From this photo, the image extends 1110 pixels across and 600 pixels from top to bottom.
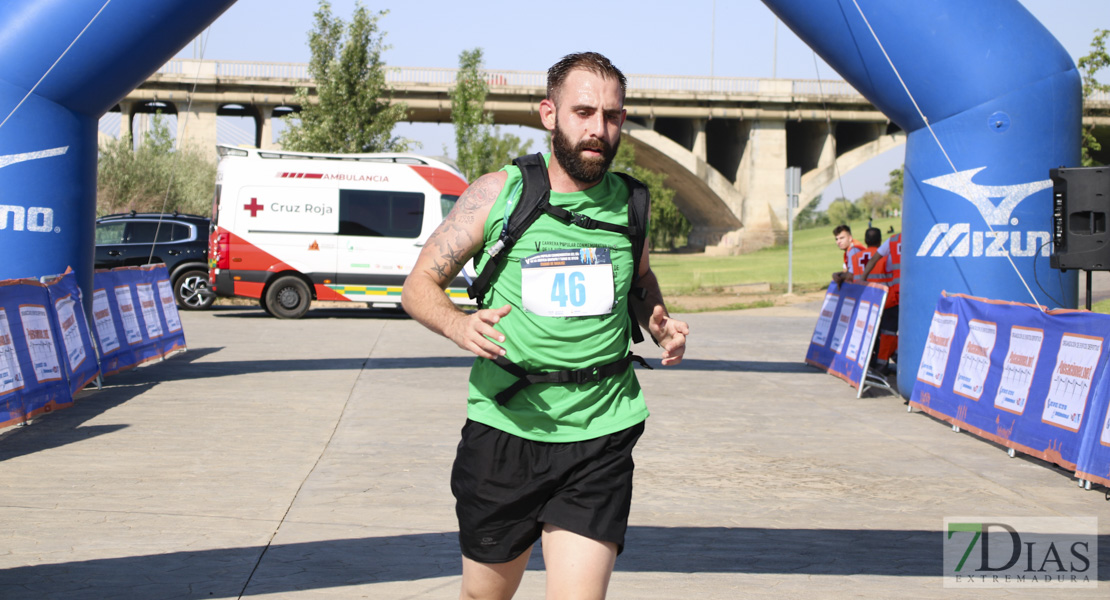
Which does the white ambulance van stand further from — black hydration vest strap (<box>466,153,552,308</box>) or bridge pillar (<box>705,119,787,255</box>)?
bridge pillar (<box>705,119,787,255</box>)

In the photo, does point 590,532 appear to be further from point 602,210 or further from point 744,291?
point 744,291

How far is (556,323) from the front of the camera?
2998 millimetres


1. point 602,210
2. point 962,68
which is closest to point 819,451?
point 962,68

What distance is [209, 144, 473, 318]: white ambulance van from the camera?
18.3 metres

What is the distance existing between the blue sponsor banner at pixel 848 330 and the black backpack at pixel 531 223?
8016 mm

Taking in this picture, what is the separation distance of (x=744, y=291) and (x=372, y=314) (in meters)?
12.1

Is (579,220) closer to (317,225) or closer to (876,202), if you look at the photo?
(317,225)

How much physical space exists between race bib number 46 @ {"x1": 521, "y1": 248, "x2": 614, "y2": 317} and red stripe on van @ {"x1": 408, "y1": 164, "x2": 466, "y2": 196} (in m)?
16.3

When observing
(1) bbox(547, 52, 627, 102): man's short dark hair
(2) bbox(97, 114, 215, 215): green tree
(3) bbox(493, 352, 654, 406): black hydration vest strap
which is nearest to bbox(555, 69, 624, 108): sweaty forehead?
(1) bbox(547, 52, 627, 102): man's short dark hair

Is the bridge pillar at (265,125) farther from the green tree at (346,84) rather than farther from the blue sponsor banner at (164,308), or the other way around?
the blue sponsor banner at (164,308)

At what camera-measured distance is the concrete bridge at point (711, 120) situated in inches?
1927

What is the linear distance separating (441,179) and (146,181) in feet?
59.1

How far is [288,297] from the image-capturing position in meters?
19.0

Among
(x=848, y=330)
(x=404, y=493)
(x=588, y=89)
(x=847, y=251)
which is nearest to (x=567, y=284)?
(x=588, y=89)
